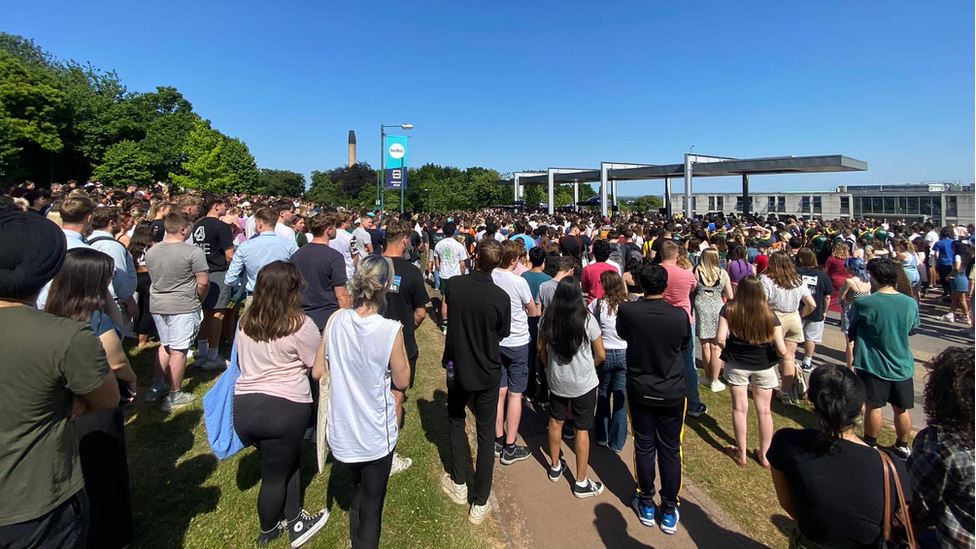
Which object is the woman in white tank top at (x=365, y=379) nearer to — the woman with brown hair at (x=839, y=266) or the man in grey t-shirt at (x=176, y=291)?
the man in grey t-shirt at (x=176, y=291)

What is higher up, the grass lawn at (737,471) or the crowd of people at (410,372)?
the crowd of people at (410,372)

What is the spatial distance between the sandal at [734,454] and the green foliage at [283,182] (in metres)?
86.3

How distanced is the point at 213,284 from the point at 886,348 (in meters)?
7.12

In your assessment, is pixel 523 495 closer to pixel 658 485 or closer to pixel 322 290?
pixel 658 485

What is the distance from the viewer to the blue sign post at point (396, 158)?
65.2 ft

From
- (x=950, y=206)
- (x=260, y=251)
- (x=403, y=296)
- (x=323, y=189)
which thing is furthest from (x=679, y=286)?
(x=323, y=189)

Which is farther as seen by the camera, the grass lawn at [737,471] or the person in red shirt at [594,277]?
the person in red shirt at [594,277]

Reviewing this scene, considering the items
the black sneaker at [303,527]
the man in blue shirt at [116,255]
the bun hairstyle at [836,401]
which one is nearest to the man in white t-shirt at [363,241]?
the man in blue shirt at [116,255]

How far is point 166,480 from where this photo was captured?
3662mm

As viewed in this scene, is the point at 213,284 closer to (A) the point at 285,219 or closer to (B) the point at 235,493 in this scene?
(A) the point at 285,219

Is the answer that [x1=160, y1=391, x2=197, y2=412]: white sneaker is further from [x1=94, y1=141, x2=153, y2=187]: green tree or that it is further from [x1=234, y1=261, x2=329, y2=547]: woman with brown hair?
[x1=94, y1=141, x2=153, y2=187]: green tree

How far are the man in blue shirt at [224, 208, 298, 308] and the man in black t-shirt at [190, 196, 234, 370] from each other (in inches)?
36.9

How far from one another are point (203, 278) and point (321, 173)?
3894 inches

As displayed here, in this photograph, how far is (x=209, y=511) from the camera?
3.36 metres
